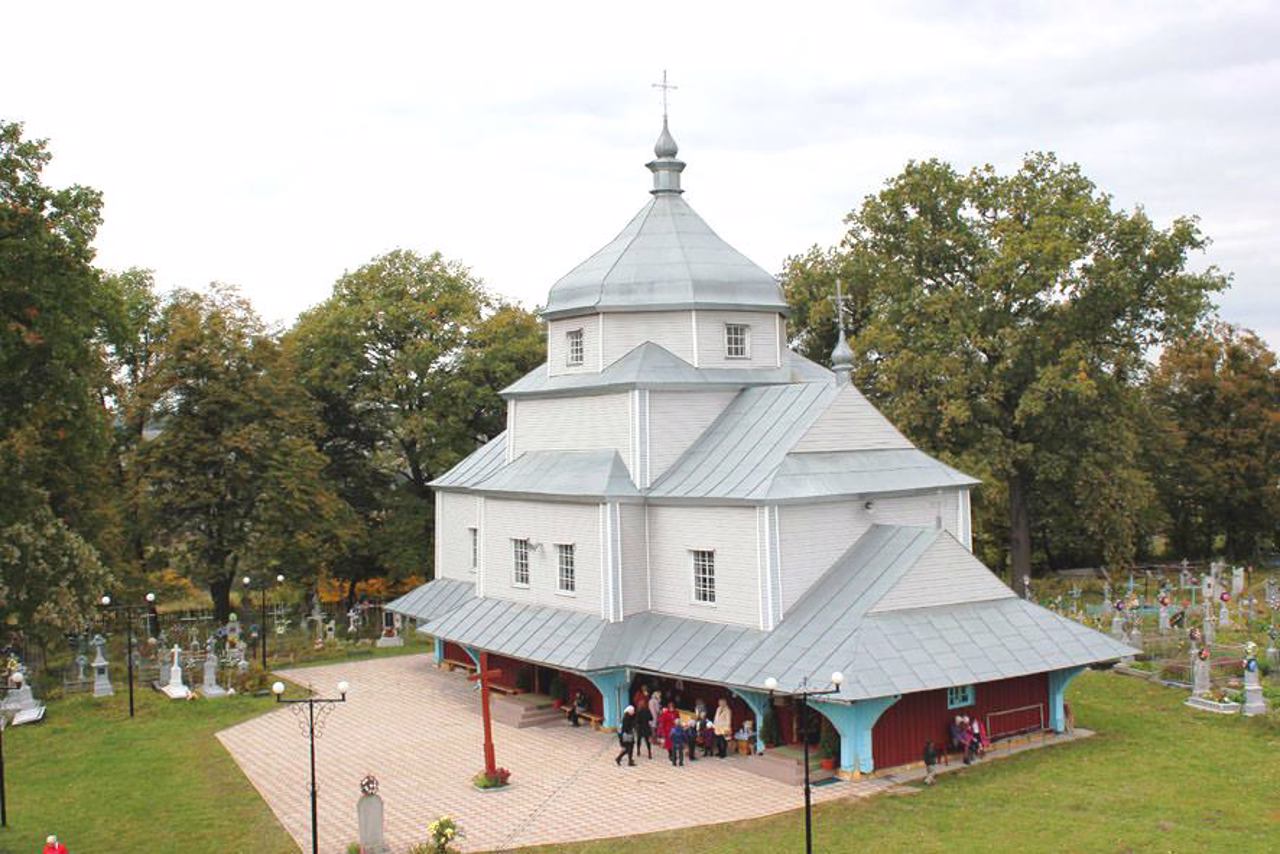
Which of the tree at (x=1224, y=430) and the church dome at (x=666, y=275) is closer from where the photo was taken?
the church dome at (x=666, y=275)

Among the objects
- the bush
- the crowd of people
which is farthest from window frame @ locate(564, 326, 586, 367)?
the bush

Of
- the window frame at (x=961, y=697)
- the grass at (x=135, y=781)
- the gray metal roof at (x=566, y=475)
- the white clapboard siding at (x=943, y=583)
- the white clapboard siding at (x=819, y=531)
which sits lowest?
the grass at (x=135, y=781)

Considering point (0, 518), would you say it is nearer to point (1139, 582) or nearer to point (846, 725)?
point (846, 725)

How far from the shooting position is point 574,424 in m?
29.0

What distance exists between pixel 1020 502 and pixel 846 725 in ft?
74.3

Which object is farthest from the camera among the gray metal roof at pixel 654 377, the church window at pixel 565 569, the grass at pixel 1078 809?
the gray metal roof at pixel 654 377

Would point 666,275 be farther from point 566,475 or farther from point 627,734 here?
point 627,734

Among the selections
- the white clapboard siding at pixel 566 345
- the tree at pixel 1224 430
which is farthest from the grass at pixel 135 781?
the tree at pixel 1224 430

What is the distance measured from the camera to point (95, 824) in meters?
20.3

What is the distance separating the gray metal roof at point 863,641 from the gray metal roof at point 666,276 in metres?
7.43

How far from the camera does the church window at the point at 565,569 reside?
89.5 feet

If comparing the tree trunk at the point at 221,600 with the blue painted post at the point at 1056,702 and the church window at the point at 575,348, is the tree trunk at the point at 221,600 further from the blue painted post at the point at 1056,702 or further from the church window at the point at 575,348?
the blue painted post at the point at 1056,702

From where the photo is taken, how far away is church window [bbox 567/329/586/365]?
29719 mm

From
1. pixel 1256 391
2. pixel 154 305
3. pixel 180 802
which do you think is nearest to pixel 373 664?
pixel 180 802
